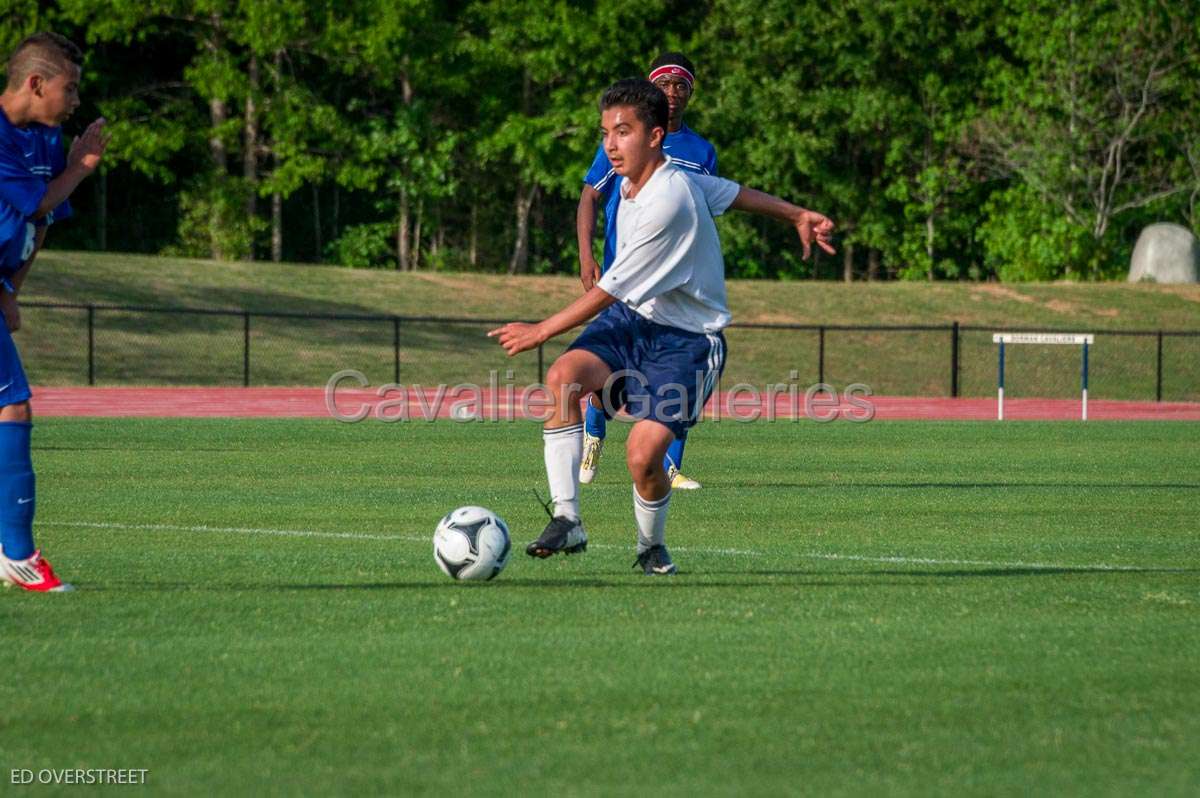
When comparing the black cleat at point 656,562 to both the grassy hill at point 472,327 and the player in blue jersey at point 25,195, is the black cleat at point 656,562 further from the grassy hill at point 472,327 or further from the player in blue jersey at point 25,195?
the grassy hill at point 472,327

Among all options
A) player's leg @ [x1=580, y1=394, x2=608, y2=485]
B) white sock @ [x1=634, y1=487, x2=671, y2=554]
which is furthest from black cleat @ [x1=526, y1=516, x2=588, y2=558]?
player's leg @ [x1=580, y1=394, x2=608, y2=485]

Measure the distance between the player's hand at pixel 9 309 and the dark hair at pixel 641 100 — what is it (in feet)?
8.79

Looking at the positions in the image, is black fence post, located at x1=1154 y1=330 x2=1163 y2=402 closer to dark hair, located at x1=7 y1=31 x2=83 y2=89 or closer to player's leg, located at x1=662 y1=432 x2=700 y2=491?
player's leg, located at x1=662 y1=432 x2=700 y2=491

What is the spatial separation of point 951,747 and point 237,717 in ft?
6.48

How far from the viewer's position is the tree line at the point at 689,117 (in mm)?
47625

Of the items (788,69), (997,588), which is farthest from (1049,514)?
(788,69)

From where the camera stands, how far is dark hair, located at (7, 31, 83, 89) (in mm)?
6715

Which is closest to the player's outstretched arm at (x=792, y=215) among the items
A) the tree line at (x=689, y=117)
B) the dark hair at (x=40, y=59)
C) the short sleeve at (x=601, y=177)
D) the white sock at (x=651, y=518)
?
the white sock at (x=651, y=518)

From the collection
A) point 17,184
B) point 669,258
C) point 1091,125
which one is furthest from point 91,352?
point 1091,125

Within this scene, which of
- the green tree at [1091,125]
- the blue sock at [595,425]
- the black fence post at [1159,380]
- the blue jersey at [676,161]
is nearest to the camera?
the blue jersey at [676,161]

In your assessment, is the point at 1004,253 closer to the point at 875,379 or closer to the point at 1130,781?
the point at 875,379

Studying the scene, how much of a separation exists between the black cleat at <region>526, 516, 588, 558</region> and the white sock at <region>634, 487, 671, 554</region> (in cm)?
30

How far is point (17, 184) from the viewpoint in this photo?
6.75 meters

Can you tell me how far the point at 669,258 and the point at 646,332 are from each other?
376 millimetres
